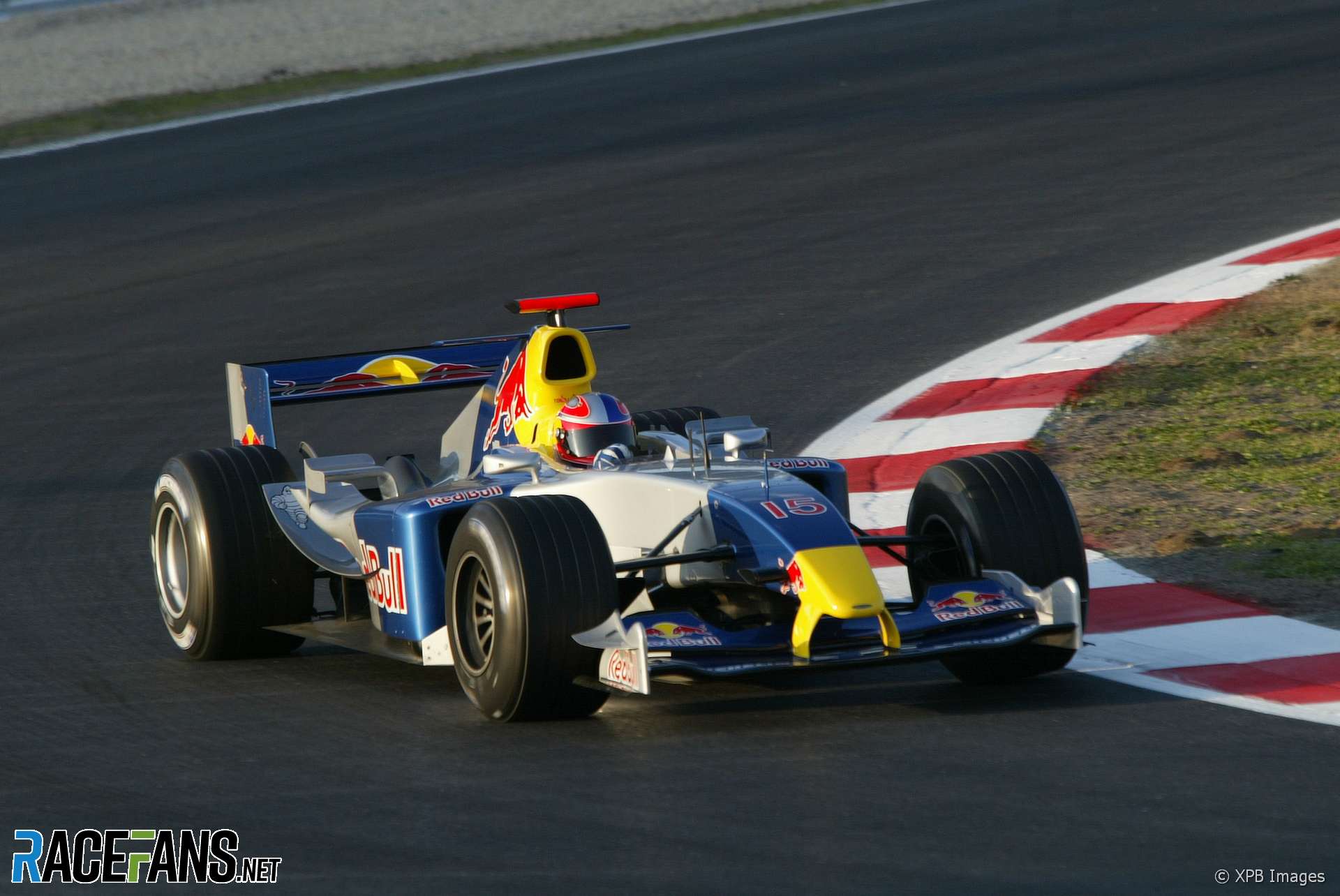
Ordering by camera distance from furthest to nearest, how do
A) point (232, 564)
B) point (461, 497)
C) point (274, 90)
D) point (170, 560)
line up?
Answer: 1. point (274, 90)
2. point (170, 560)
3. point (232, 564)
4. point (461, 497)

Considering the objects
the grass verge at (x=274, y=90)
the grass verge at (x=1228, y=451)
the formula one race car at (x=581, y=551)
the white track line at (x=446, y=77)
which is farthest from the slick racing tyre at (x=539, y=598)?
the grass verge at (x=274, y=90)

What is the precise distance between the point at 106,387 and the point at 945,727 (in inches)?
293

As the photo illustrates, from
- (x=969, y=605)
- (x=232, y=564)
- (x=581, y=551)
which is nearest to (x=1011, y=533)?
(x=969, y=605)

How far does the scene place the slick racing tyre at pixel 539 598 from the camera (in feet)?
18.5

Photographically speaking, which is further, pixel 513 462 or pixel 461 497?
pixel 513 462

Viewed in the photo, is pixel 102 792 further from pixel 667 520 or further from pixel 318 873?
pixel 667 520

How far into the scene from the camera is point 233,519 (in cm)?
699

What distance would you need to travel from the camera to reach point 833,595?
562 centimetres

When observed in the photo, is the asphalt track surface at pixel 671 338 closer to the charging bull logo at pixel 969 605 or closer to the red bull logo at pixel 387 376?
the charging bull logo at pixel 969 605

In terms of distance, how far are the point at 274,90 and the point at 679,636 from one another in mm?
17892

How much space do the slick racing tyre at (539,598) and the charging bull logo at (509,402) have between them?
1.08 meters

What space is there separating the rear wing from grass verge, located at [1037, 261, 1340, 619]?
2159mm

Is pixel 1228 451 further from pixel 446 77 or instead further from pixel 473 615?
pixel 446 77

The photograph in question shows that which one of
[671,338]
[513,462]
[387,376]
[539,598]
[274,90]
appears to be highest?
[274,90]
